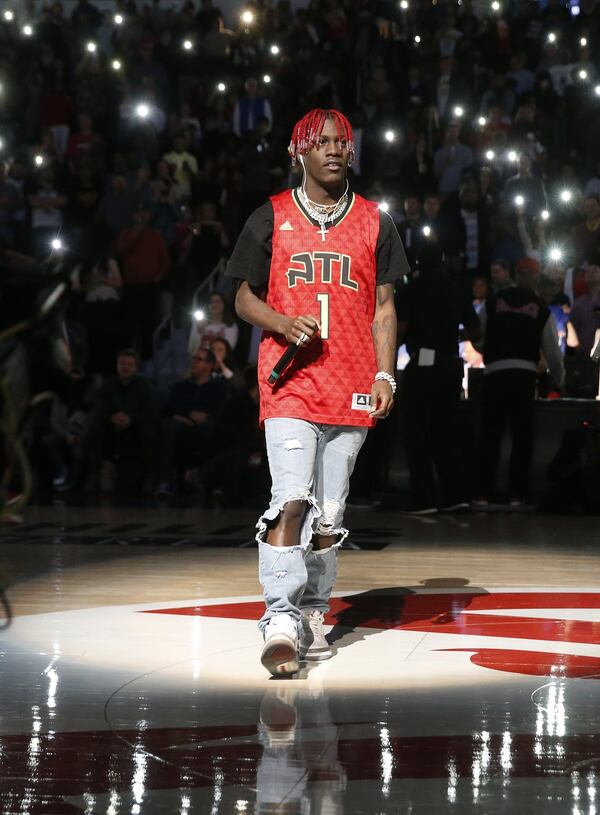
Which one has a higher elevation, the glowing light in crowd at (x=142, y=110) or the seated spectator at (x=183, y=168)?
the glowing light in crowd at (x=142, y=110)

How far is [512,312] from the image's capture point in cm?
1152

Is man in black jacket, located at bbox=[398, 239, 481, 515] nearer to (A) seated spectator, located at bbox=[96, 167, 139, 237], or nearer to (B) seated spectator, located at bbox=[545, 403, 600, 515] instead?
(B) seated spectator, located at bbox=[545, 403, 600, 515]

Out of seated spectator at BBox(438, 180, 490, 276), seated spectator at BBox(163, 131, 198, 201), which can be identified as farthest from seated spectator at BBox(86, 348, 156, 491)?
seated spectator at BBox(163, 131, 198, 201)

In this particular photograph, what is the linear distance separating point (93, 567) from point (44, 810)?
480 cm

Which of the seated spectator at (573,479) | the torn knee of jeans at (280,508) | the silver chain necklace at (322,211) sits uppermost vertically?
the seated spectator at (573,479)

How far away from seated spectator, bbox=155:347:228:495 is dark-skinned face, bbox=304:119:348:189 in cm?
776

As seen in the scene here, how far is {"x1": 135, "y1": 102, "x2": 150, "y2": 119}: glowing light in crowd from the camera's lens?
18016mm

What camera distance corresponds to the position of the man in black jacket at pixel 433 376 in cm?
1096

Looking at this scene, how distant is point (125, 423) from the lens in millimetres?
13055

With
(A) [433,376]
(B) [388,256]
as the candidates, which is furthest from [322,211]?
(A) [433,376]

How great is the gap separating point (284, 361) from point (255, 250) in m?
0.46

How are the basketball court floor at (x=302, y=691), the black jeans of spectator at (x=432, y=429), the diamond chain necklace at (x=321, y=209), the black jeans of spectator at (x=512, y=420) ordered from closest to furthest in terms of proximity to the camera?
the basketball court floor at (x=302, y=691), the diamond chain necklace at (x=321, y=209), the black jeans of spectator at (x=432, y=429), the black jeans of spectator at (x=512, y=420)

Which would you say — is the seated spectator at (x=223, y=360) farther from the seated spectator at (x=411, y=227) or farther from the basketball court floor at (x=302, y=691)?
the basketball court floor at (x=302, y=691)

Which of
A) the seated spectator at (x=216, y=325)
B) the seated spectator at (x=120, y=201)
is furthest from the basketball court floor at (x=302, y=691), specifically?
the seated spectator at (x=120, y=201)
